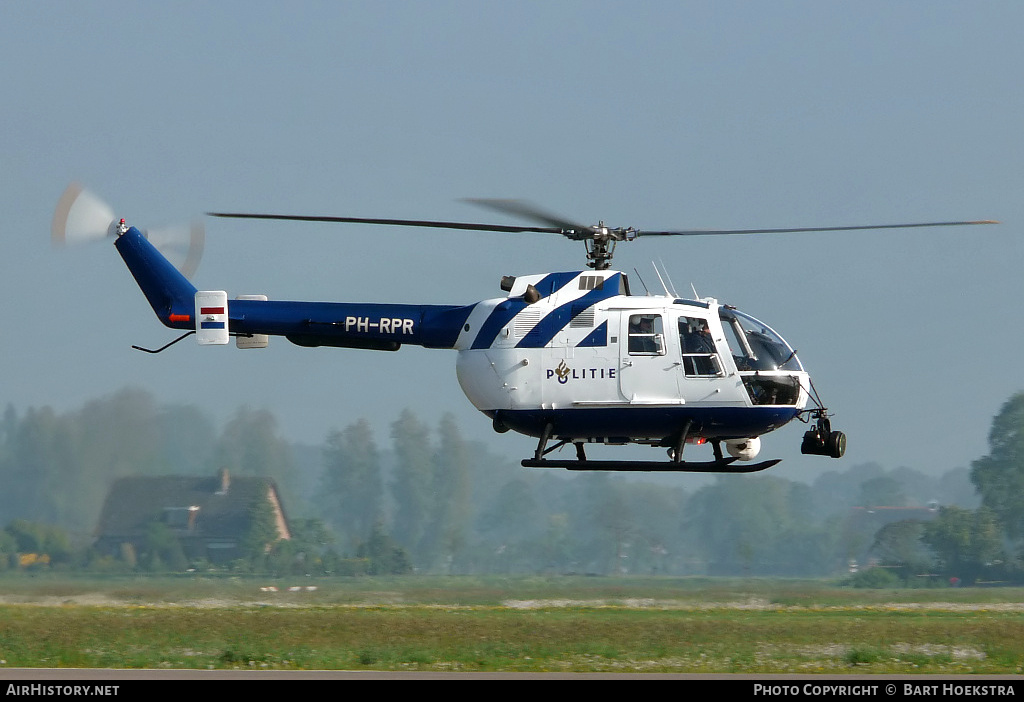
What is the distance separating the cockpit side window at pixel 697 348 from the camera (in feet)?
57.4

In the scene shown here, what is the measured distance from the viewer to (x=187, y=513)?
→ 46.0m

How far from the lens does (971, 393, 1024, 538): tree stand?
53188mm

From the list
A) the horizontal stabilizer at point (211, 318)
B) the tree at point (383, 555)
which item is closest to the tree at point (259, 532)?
the tree at point (383, 555)

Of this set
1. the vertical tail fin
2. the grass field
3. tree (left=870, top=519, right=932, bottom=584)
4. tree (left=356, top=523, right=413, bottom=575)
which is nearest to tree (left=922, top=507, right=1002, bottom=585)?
tree (left=870, top=519, right=932, bottom=584)

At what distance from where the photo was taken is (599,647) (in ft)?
67.8

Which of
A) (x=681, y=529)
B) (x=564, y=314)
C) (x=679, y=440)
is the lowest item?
(x=681, y=529)

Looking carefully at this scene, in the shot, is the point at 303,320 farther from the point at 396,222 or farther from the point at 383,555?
the point at 383,555

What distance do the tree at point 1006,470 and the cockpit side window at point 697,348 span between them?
127 ft

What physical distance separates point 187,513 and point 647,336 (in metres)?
31.6

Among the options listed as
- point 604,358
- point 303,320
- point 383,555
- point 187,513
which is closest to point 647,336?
point 604,358
